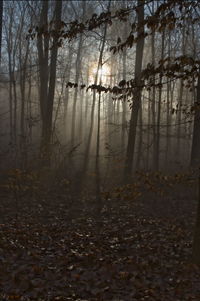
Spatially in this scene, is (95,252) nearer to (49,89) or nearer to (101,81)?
(49,89)

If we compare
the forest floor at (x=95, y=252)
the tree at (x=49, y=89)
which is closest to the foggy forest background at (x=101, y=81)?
the tree at (x=49, y=89)

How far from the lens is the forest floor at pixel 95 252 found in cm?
598

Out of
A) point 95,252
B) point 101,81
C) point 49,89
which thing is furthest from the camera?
point 101,81

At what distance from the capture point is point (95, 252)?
25.8ft

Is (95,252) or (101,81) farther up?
(101,81)

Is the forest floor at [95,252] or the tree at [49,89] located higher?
the tree at [49,89]

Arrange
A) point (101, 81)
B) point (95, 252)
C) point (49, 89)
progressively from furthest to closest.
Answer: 1. point (101, 81)
2. point (49, 89)
3. point (95, 252)

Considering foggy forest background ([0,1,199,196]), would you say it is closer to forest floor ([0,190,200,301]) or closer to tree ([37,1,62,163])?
tree ([37,1,62,163])

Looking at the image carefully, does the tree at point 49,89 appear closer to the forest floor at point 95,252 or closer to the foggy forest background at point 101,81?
the foggy forest background at point 101,81

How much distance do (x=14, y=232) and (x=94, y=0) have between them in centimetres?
1920

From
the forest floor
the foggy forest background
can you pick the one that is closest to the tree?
the foggy forest background

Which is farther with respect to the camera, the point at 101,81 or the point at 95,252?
the point at 101,81

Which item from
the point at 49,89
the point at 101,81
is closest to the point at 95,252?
the point at 49,89

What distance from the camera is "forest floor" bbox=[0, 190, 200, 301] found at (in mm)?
5984
